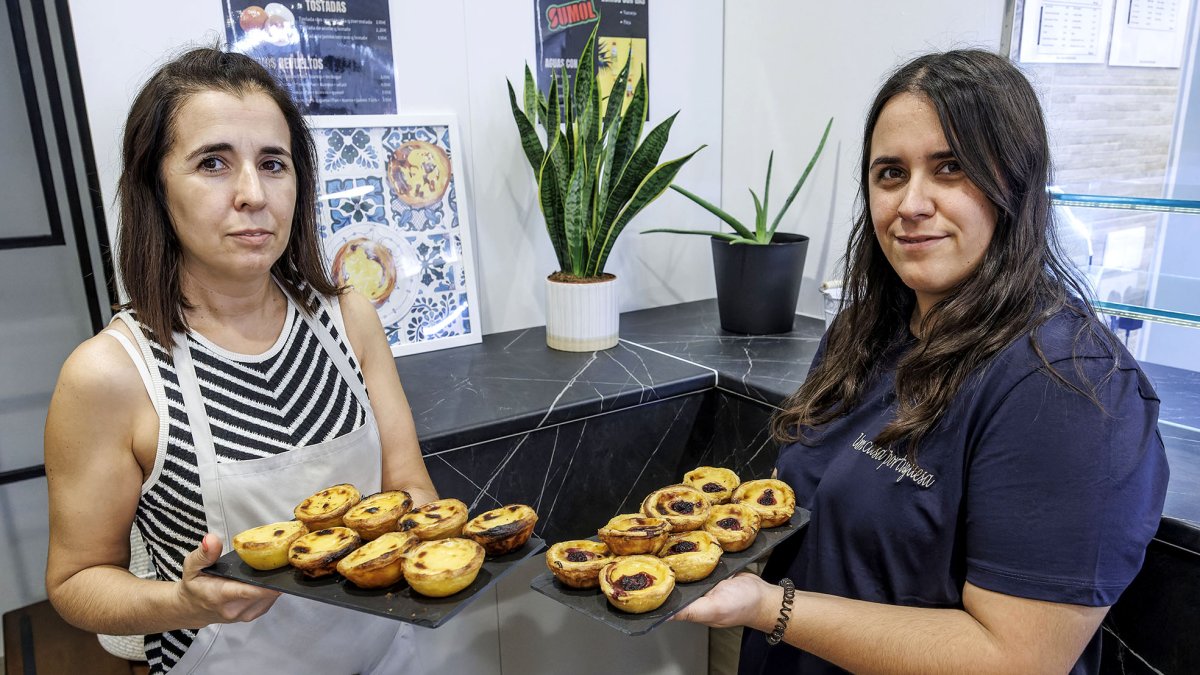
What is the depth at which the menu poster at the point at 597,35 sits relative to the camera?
7.23ft

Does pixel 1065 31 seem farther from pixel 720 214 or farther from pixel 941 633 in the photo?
pixel 941 633

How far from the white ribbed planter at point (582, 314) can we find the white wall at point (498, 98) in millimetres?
250

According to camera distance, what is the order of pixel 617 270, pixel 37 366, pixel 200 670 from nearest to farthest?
pixel 200 670, pixel 37 366, pixel 617 270

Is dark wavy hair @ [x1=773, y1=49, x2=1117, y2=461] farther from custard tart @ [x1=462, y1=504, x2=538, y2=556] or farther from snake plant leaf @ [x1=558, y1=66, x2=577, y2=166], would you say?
snake plant leaf @ [x1=558, y1=66, x2=577, y2=166]

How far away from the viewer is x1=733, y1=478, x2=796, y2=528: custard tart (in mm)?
1111

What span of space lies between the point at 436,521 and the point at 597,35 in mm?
1671

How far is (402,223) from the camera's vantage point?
6.70 feet

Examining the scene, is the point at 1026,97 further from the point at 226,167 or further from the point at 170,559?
the point at 170,559

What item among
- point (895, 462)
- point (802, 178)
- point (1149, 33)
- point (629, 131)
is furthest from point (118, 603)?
point (1149, 33)

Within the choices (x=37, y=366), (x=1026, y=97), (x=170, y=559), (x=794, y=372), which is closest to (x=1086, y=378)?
(x=1026, y=97)

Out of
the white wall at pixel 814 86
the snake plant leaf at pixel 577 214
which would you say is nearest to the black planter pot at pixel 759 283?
the white wall at pixel 814 86

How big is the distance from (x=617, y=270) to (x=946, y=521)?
1.62 metres

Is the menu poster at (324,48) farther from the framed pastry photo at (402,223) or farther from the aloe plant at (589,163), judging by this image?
the aloe plant at (589,163)

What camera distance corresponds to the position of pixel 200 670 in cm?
121
